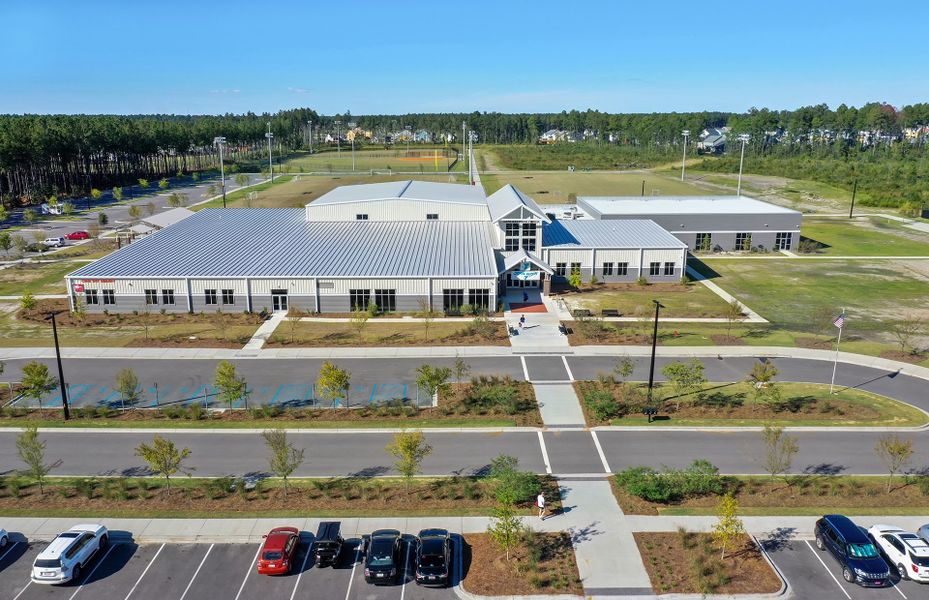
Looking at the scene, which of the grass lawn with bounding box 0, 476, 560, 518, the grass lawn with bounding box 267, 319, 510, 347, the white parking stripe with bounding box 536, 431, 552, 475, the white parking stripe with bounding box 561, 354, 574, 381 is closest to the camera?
the grass lawn with bounding box 0, 476, 560, 518

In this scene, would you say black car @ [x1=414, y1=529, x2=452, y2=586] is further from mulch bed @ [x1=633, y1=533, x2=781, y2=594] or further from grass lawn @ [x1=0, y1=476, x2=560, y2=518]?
mulch bed @ [x1=633, y1=533, x2=781, y2=594]

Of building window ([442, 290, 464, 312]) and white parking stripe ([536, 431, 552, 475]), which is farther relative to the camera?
building window ([442, 290, 464, 312])

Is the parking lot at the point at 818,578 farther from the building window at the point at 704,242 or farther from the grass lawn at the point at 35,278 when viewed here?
the grass lawn at the point at 35,278

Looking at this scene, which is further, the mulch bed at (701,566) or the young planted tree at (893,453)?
the young planted tree at (893,453)

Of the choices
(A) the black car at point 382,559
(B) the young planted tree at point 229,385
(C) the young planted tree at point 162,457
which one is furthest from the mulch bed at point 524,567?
(B) the young planted tree at point 229,385

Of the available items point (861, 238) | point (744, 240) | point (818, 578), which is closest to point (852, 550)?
point (818, 578)

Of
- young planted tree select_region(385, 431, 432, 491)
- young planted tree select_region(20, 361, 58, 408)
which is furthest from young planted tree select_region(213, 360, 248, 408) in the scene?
young planted tree select_region(385, 431, 432, 491)
